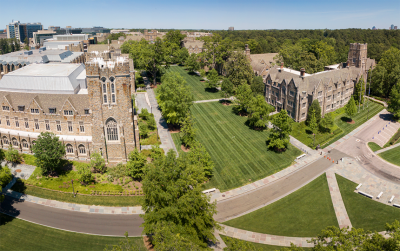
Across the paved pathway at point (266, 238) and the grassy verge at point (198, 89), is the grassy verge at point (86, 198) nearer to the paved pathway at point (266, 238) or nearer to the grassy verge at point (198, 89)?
the paved pathway at point (266, 238)

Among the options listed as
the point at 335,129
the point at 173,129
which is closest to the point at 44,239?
the point at 173,129

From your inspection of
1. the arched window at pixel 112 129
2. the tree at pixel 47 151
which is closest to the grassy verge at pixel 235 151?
the arched window at pixel 112 129

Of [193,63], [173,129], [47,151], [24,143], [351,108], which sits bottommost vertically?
[173,129]

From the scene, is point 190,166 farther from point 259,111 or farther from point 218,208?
point 259,111

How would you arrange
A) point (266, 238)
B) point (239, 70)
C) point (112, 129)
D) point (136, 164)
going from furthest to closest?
1. point (239, 70)
2. point (112, 129)
3. point (136, 164)
4. point (266, 238)

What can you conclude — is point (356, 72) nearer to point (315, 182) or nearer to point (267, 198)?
point (315, 182)

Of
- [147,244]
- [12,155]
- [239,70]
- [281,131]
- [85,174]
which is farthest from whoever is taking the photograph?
[239,70]

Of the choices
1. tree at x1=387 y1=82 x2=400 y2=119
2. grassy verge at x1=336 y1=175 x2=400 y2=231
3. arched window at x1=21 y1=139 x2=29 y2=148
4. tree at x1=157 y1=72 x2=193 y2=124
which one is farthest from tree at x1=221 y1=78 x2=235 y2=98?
arched window at x1=21 y1=139 x2=29 y2=148
